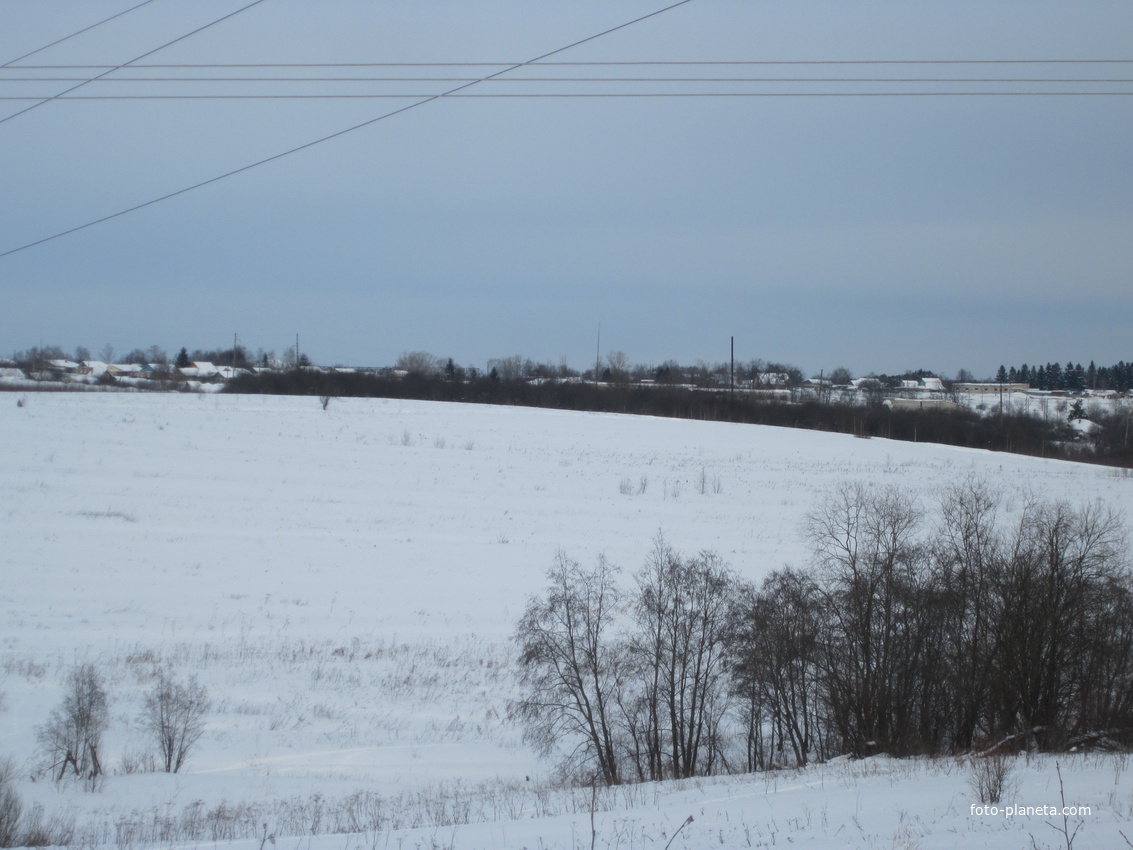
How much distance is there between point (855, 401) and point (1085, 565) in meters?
82.0

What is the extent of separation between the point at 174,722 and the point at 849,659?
14.8 meters

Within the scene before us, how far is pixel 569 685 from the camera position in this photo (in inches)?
662

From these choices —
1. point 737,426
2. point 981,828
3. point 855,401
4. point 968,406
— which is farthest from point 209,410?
point 968,406

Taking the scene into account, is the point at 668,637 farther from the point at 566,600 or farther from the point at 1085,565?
the point at 1085,565

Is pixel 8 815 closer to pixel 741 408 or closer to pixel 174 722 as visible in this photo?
pixel 174 722

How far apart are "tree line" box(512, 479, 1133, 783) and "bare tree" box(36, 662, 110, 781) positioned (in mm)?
8278

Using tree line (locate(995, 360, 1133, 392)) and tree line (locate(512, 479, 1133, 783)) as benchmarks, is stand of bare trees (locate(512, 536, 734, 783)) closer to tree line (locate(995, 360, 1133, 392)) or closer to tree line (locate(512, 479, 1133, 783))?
tree line (locate(512, 479, 1133, 783))

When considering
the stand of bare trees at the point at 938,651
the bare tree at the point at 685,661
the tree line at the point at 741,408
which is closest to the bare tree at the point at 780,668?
the stand of bare trees at the point at 938,651

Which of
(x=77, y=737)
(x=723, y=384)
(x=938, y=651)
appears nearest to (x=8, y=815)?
(x=77, y=737)

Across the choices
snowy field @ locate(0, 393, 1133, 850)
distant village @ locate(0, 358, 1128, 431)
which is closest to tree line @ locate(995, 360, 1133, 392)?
distant village @ locate(0, 358, 1128, 431)

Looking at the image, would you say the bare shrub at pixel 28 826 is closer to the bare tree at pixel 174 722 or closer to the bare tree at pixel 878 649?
the bare tree at pixel 174 722

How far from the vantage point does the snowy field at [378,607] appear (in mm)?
7730

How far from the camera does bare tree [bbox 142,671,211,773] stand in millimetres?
13000

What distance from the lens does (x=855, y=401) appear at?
97.1 metres
